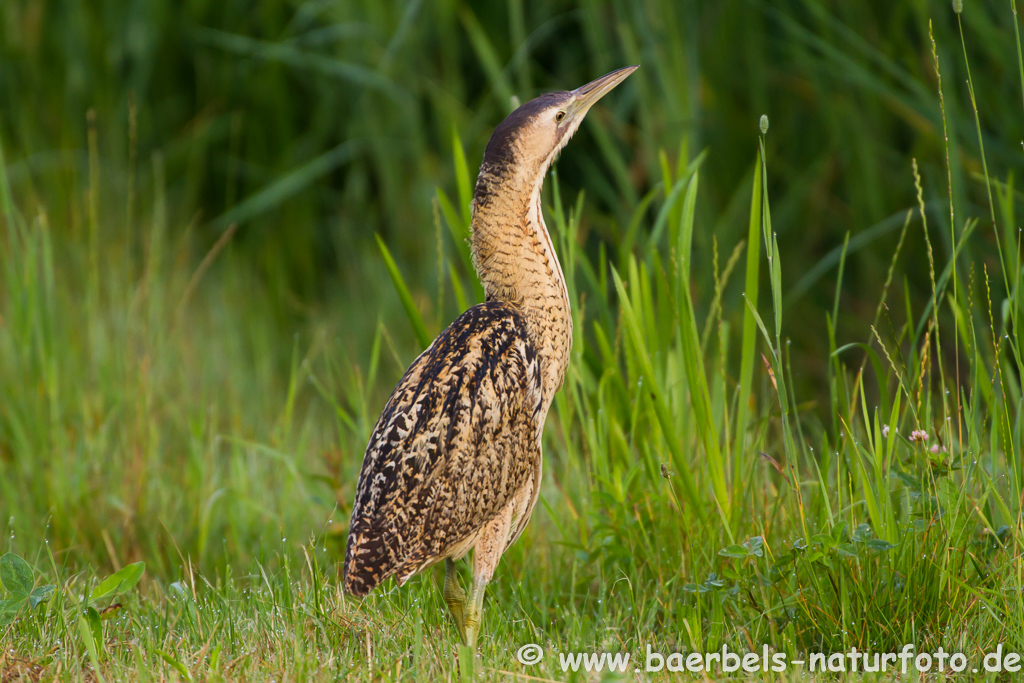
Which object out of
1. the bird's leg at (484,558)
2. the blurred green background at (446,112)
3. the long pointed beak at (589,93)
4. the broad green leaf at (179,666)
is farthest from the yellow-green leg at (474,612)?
the blurred green background at (446,112)

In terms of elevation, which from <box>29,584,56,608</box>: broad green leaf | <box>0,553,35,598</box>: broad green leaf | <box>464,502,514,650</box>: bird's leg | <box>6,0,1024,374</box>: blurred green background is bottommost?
<box>464,502,514,650</box>: bird's leg

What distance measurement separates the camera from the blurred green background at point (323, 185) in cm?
444

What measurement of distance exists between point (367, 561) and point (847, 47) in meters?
3.97

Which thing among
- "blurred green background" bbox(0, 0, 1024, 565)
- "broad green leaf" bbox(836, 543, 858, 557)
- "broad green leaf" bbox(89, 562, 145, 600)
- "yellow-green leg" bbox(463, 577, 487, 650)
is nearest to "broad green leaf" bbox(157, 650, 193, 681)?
"broad green leaf" bbox(89, 562, 145, 600)

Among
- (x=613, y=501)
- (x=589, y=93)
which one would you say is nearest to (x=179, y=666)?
(x=613, y=501)

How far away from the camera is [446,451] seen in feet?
9.61

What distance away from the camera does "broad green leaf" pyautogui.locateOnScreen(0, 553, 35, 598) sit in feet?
9.78

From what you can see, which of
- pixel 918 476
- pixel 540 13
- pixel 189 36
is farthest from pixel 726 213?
pixel 189 36

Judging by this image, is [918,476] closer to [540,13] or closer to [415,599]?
[415,599]

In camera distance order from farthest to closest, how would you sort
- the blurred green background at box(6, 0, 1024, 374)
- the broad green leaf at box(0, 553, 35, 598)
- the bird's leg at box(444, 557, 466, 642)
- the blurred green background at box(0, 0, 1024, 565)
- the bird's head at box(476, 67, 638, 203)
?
the blurred green background at box(6, 0, 1024, 374) < the blurred green background at box(0, 0, 1024, 565) < the bird's head at box(476, 67, 638, 203) < the bird's leg at box(444, 557, 466, 642) < the broad green leaf at box(0, 553, 35, 598)

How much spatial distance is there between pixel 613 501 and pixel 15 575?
5.63ft

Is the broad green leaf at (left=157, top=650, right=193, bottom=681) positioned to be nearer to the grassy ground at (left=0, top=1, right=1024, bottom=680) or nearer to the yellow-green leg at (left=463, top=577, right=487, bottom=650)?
the grassy ground at (left=0, top=1, right=1024, bottom=680)

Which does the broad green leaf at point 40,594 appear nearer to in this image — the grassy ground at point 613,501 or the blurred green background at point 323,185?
the grassy ground at point 613,501

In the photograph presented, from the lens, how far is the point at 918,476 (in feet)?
10.2
